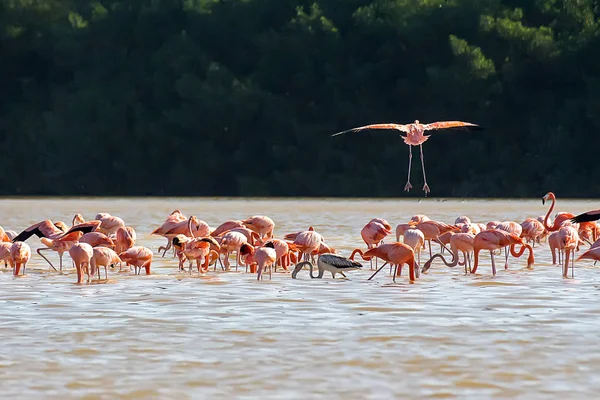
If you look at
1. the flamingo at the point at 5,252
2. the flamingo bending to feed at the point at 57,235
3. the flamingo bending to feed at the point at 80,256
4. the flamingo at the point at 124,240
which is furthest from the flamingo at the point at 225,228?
the flamingo bending to feed at the point at 80,256

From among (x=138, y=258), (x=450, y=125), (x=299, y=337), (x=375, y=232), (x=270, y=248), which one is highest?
(x=450, y=125)

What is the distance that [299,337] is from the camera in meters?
7.86

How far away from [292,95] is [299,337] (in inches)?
1652

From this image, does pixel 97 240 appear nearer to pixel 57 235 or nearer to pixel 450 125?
pixel 57 235

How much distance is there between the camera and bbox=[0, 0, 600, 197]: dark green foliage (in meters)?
45.5

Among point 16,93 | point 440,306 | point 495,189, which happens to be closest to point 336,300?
point 440,306

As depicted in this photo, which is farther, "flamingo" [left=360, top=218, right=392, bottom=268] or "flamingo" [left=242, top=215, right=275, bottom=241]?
"flamingo" [left=242, top=215, right=275, bottom=241]

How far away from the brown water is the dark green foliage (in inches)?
1325

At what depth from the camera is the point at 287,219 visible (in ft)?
88.1

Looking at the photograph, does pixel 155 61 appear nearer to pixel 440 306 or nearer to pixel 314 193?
pixel 314 193

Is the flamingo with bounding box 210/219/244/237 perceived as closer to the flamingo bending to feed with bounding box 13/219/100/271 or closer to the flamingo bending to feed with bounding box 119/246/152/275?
the flamingo bending to feed with bounding box 13/219/100/271

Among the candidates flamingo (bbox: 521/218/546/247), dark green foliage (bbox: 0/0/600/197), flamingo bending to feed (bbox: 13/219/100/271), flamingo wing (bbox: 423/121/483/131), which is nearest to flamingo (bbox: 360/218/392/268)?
flamingo (bbox: 521/218/546/247)

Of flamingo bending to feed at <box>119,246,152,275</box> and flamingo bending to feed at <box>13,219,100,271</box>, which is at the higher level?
flamingo bending to feed at <box>13,219,100,271</box>

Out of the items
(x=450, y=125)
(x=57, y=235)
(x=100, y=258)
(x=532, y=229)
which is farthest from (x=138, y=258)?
(x=450, y=125)
